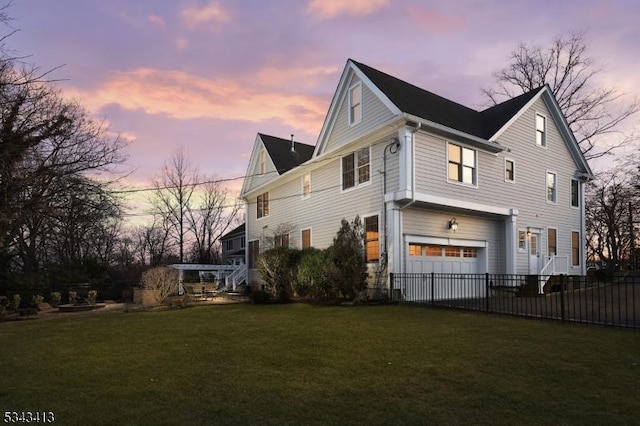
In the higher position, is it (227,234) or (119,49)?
(119,49)

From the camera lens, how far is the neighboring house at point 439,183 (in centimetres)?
1487

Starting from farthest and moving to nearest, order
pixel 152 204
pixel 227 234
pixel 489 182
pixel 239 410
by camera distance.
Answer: pixel 227 234 → pixel 152 204 → pixel 489 182 → pixel 239 410

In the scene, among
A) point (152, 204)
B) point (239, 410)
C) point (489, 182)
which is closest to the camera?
point (239, 410)

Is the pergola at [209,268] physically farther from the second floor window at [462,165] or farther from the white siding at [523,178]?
the second floor window at [462,165]

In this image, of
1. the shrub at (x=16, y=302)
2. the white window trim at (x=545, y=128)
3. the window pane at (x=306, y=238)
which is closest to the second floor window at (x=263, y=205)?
the window pane at (x=306, y=238)

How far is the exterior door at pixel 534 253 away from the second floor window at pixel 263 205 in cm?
1279

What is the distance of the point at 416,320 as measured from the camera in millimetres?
10227

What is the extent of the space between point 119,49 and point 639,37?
56.1 ft

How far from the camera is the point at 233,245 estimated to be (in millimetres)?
46312

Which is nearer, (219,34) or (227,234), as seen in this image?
(219,34)

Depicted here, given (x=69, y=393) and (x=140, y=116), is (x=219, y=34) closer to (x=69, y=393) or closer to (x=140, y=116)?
(x=140, y=116)

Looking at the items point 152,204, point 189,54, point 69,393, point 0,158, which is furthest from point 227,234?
point 69,393

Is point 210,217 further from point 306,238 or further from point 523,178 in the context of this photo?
point 523,178

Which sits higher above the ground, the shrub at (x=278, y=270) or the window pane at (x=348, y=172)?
the window pane at (x=348, y=172)
